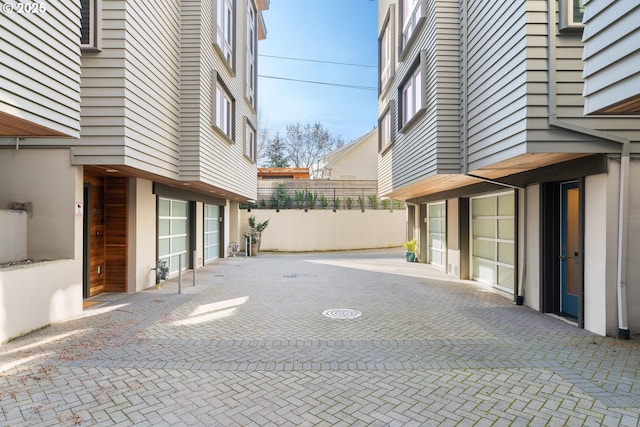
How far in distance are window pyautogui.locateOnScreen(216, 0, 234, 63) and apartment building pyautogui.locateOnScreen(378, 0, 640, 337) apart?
17.8ft

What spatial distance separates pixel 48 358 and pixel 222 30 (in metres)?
10.0

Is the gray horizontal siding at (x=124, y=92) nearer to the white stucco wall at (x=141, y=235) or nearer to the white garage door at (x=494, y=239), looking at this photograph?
the white stucco wall at (x=141, y=235)

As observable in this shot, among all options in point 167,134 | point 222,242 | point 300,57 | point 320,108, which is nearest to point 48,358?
point 167,134

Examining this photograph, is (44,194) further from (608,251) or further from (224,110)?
(608,251)

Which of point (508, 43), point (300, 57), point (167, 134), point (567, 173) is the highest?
point (300, 57)

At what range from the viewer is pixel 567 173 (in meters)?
5.94

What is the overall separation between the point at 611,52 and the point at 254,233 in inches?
653

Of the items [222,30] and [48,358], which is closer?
[48,358]

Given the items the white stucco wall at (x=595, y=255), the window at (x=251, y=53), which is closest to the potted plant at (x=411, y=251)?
the window at (x=251, y=53)

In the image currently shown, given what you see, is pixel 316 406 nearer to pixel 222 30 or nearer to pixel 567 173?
pixel 567 173

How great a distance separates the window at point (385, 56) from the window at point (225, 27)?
550 centimetres

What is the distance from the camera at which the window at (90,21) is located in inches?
254

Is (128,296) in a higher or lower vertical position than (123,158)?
lower

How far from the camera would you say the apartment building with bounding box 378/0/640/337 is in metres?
5.24
